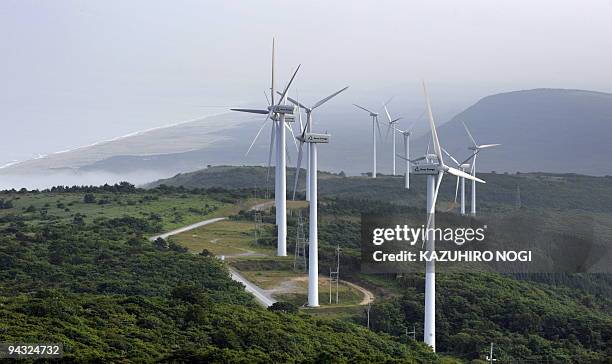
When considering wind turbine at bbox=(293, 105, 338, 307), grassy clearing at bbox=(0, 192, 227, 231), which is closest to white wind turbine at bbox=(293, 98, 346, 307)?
wind turbine at bbox=(293, 105, 338, 307)

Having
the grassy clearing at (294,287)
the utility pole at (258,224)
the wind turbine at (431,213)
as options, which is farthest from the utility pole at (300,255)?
the wind turbine at (431,213)

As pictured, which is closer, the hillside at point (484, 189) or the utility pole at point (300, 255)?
the utility pole at point (300, 255)

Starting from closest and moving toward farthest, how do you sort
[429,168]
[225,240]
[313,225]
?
[429,168]
[313,225]
[225,240]

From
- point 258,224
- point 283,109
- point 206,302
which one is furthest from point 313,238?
point 258,224

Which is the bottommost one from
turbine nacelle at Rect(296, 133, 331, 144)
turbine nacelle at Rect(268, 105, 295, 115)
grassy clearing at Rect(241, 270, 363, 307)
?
grassy clearing at Rect(241, 270, 363, 307)

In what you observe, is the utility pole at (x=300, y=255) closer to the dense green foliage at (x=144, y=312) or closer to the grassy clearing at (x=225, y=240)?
the grassy clearing at (x=225, y=240)

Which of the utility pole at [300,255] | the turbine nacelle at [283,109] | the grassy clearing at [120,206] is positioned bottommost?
the utility pole at [300,255]

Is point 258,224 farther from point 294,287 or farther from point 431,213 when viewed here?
point 431,213

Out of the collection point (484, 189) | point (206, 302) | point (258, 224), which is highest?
point (484, 189)

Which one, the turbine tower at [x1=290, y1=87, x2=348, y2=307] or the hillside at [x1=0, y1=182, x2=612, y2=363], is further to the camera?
the turbine tower at [x1=290, y1=87, x2=348, y2=307]

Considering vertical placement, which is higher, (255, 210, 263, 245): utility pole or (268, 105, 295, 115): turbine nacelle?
(268, 105, 295, 115): turbine nacelle

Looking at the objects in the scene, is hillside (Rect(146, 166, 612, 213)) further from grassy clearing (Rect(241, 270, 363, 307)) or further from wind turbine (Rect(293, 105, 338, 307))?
wind turbine (Rect(293, 105, 338, 307))

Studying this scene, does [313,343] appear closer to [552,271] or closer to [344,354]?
[344,354]
